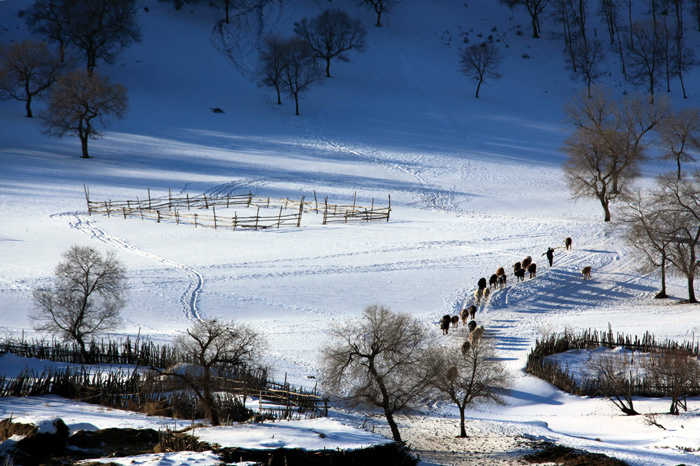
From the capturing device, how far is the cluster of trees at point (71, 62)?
50.7m

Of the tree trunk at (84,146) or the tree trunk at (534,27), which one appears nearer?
the tree trunk at (84,146)

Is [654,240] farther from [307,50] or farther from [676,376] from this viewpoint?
[307,50]

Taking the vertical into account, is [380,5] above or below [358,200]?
above

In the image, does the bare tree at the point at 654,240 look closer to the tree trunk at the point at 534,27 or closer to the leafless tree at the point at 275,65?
the leafless tree at the point at 275,65

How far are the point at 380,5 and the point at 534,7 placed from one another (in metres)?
19.7

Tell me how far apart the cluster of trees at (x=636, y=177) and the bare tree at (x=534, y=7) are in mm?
22105

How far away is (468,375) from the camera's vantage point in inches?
645

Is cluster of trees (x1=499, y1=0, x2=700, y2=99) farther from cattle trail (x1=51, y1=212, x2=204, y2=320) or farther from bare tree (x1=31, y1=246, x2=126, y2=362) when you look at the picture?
bare tree (x1=31, y1=246, x2=126, y2=362)

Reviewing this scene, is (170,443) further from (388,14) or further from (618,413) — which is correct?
(388,14)

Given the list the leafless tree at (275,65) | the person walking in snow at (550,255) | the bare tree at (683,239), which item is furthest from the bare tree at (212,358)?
the leafless tree at (275,65)

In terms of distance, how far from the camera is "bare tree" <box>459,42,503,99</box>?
69.4 metres

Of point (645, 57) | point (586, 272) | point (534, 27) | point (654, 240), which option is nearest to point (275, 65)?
point (534, 27)

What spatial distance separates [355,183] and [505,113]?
81.0 feet

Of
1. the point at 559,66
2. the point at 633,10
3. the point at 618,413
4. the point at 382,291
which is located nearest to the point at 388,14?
the point at 559,66
